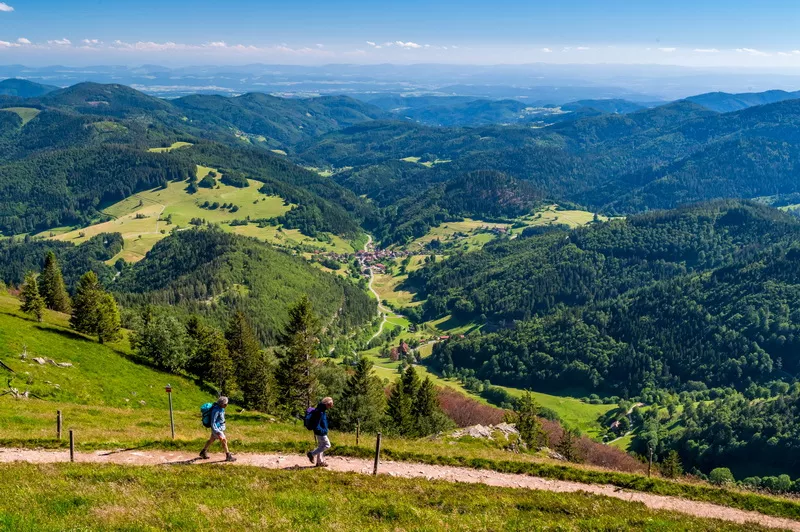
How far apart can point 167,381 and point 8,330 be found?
21.9 metres

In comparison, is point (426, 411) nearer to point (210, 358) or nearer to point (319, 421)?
point (210, 358)

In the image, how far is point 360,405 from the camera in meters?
65.6

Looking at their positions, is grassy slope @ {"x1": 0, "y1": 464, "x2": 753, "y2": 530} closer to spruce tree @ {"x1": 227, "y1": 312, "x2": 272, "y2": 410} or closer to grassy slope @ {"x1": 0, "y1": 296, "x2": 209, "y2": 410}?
grassy slope @ {"x1": 0, "y1": 296, "x2": 209, "y2": 410}

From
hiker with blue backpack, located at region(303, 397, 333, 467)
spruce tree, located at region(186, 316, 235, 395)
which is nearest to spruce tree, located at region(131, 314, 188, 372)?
spruce tree, located at region(186, 316, 235, 395)

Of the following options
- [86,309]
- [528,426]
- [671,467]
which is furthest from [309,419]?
[86,309]

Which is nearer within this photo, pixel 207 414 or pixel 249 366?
pixel 207 414

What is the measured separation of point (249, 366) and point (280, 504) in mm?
61890

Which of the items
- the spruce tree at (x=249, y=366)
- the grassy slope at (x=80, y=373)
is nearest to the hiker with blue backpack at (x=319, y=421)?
the grassy slope at (x=80, y=373)

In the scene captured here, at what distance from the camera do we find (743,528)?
2575 cm

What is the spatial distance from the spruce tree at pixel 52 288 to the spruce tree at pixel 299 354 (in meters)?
73.0

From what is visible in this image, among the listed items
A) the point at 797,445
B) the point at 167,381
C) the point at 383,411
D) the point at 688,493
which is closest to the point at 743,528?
the point at 688,493

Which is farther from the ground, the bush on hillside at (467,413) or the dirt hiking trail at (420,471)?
the dirt hiking trail at (420,471)

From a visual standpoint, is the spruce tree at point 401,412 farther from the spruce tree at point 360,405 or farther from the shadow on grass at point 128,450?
the shadow on grass at point 128,450

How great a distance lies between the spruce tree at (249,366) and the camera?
76.6m
